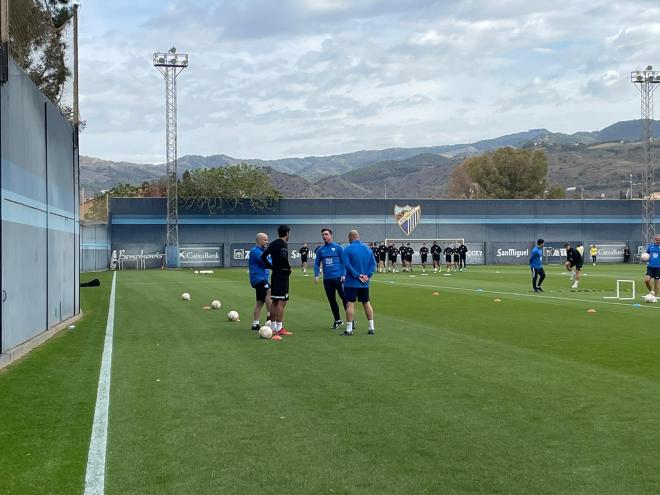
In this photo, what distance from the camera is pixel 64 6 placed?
3791 centimetres

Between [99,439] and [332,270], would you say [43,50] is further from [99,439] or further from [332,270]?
[99,439]

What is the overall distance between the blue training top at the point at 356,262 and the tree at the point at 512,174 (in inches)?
4880

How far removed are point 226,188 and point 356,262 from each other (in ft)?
204

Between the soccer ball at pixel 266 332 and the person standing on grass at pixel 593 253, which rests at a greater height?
the person standing on grass at pixel 593 253

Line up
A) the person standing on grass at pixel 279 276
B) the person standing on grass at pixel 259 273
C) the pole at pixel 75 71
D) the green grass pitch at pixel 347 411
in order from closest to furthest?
the green grass pitch at pixel 347 411 → the person standing on grass at pixel 279 276 → the person standing on grass at pixel 259 273 → the pole at pixel 75 71

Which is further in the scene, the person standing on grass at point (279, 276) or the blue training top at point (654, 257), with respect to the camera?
the blue training top at point (654, 257)

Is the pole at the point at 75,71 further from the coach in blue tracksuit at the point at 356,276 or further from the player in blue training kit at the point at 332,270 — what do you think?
the coach in blue tracksuit at the point at 356,276

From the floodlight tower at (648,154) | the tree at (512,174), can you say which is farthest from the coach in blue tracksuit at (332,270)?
the tree at (512,174)

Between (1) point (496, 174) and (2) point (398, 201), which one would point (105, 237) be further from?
(1) point (496, 174)

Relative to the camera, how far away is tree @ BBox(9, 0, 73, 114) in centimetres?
1614

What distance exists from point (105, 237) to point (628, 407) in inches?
2453

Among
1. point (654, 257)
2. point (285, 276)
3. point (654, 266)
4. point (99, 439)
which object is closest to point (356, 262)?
point (285, 276)

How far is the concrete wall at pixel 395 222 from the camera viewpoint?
7300 cm

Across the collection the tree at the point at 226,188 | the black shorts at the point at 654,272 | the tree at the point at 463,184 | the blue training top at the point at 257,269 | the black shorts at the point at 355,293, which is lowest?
the black shorts at the point at 355,293
